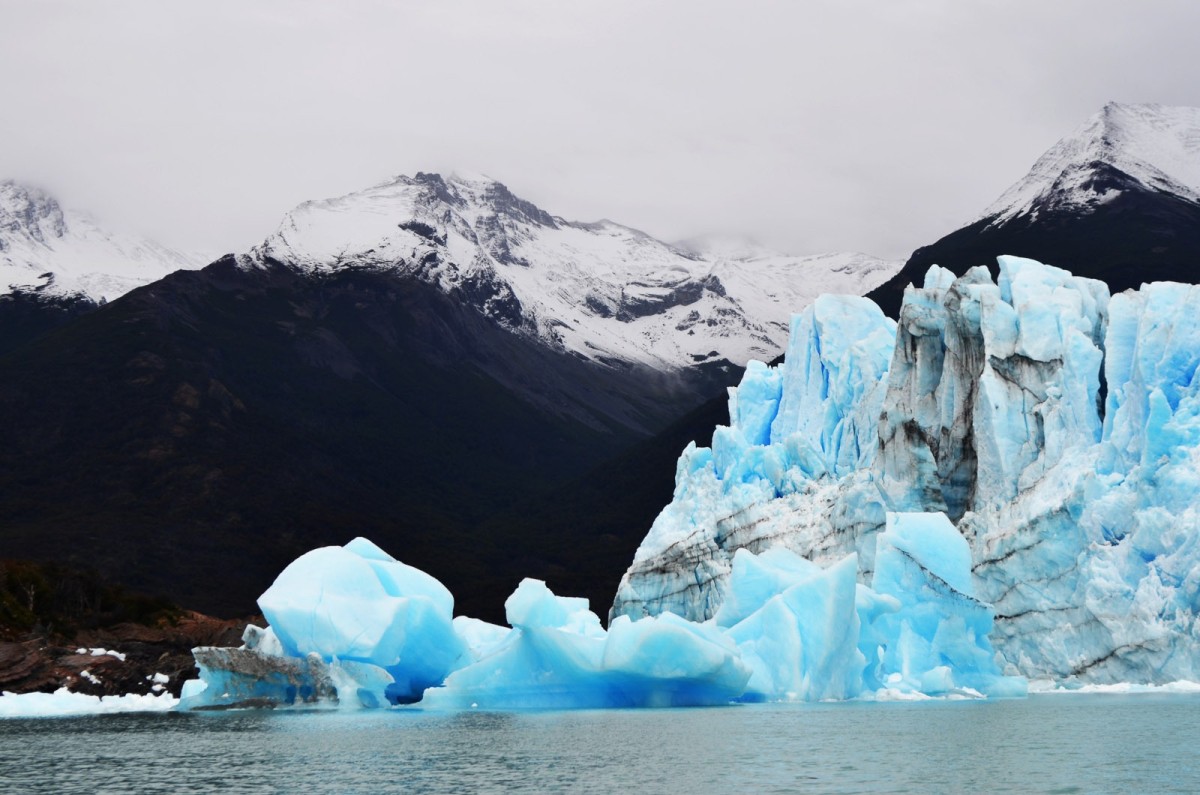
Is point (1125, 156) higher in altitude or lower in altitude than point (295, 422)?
higher

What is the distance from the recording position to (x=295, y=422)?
11975cm

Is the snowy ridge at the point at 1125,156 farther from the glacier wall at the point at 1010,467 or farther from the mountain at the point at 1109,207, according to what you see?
the glacier wall at the point at 1010,467

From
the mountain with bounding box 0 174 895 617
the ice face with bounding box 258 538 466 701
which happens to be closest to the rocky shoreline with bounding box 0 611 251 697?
the ice face with bounding box 258 538 466 701

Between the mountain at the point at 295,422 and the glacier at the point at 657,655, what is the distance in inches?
1667

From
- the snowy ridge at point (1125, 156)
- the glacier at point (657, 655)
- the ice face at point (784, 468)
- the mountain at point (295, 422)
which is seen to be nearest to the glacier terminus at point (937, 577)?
the glacier at point (657, 655)

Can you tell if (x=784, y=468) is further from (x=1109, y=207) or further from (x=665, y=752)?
(x=1109, y=207)

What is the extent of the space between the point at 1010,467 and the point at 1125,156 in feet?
195

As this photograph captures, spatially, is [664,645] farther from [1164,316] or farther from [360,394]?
[360,394]

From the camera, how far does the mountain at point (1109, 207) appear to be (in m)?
80.5

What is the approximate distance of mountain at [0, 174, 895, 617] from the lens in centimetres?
9194

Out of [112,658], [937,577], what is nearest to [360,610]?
[937,577]

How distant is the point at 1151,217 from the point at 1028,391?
49.8m

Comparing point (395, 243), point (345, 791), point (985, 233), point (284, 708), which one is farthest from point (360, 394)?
point (345, 791)

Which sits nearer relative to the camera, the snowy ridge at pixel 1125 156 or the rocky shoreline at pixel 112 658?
the rocky shoreline at pixel 112 658
